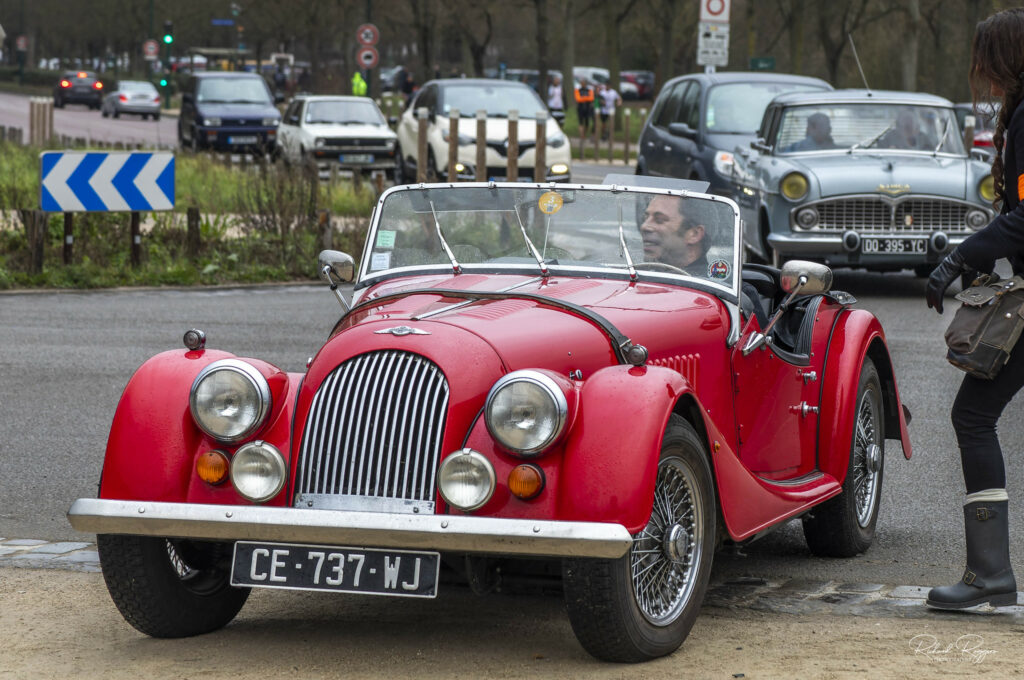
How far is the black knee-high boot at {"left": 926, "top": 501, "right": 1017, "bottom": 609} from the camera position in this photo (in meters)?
5.25

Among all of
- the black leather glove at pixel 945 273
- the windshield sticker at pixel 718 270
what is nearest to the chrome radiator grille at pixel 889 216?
the windshield sticker at pixel 718 270

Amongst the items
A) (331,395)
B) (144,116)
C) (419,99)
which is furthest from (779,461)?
(144,116)

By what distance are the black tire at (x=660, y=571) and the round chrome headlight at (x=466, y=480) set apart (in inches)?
11.8

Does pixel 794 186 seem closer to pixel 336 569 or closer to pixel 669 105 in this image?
pixel 669 105

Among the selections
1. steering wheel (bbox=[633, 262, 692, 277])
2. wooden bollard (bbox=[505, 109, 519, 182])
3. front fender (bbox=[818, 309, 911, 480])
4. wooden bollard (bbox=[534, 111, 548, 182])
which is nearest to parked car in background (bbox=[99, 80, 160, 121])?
wooden bollard (bbox=[534, 111, 548, 182])

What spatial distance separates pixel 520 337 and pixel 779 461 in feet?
5.18

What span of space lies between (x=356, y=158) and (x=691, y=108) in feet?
36.6

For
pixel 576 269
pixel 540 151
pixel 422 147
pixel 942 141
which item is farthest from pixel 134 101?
pixel 576 269

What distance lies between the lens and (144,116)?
65.6 m

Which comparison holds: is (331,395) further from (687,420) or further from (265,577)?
(687,420)

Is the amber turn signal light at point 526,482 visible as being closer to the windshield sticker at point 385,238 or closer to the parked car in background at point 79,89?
the windshield sticker at point 385,238

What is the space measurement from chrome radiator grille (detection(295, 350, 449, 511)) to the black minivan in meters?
28.1

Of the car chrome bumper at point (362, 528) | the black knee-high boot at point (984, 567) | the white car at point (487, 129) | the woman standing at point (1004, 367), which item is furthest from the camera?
the white car at point (487, 129)

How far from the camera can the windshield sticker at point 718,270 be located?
5.93 meters
